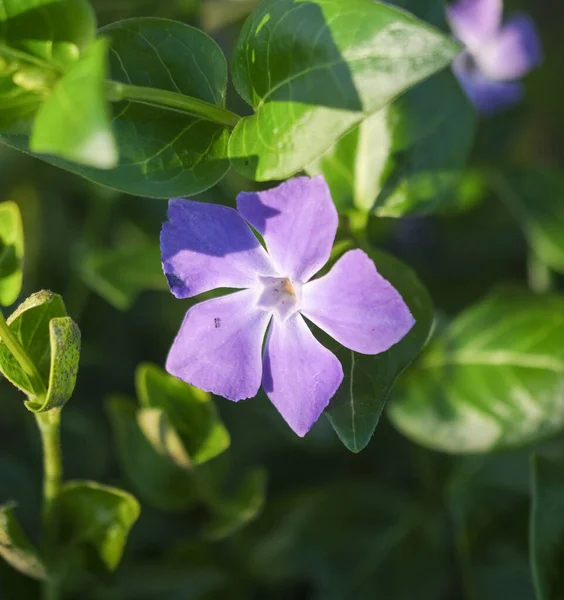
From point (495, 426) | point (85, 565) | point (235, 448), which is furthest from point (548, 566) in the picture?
point (235, 448)

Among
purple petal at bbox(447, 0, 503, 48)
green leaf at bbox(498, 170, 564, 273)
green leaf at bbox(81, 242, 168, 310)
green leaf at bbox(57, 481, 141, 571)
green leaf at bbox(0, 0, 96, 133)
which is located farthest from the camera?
purple petal at bbox(447, 0, 503, 48)

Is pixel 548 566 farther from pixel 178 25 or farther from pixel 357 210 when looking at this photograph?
pixel 178 25

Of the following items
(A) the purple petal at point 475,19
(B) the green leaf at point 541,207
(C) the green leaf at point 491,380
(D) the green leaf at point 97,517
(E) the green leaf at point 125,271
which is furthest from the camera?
(A) the purple petal at point 475,19

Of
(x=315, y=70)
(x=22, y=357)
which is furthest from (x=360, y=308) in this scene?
(x=22, y=357)

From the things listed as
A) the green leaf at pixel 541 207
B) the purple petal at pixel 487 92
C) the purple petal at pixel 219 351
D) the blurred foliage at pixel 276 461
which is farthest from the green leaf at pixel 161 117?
the purple petal at pixel 487 92

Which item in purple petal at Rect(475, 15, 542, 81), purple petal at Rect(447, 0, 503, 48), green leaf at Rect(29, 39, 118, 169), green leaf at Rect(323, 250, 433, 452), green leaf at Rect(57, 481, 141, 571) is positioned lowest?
green leaf at Rect(57, 481, 141, 571)

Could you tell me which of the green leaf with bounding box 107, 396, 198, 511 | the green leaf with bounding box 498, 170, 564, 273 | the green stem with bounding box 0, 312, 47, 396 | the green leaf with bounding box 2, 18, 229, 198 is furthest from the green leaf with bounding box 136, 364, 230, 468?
the green leaf with bounding box 498, 170, 564, 273

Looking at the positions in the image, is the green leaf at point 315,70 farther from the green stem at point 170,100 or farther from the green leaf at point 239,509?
the green leaf at point 239,509

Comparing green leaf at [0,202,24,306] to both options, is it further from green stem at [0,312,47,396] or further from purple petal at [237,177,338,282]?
purple petal at [237,177,338,282]
